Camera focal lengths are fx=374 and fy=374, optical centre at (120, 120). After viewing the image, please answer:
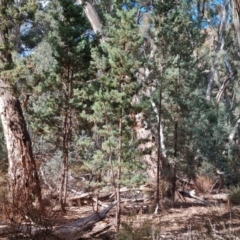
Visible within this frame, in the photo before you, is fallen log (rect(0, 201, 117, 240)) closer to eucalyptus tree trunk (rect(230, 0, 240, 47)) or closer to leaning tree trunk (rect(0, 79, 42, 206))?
leaning tree trunk (rect(0, 79, 42, 206))

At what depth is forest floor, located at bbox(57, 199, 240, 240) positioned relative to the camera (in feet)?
13.5

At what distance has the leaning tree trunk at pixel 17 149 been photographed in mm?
6625

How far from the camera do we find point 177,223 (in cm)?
638

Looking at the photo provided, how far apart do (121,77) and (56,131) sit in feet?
9.23

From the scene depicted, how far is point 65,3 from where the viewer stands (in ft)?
24.4

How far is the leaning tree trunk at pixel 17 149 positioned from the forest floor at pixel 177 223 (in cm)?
87

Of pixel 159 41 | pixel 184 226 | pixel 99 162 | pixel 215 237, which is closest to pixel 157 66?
pixel 159 41

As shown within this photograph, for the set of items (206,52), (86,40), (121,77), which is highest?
(206,52)

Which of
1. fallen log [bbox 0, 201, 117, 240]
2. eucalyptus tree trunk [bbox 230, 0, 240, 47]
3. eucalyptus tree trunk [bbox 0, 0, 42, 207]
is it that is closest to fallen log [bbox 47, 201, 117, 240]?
fallen log [bbox 0, 201, 117, 240]

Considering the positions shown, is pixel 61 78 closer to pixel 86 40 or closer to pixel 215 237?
pixel 86 40

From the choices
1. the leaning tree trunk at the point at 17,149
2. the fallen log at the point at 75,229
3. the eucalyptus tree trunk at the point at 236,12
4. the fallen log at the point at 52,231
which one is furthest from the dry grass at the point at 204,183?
the eucalyptus tree trunk at the point at 236,12

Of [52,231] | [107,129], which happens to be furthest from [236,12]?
[107,129]

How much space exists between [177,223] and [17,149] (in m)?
3.09

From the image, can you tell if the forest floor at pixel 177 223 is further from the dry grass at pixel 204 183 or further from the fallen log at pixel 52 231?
the dry grass at pixel 204 183
